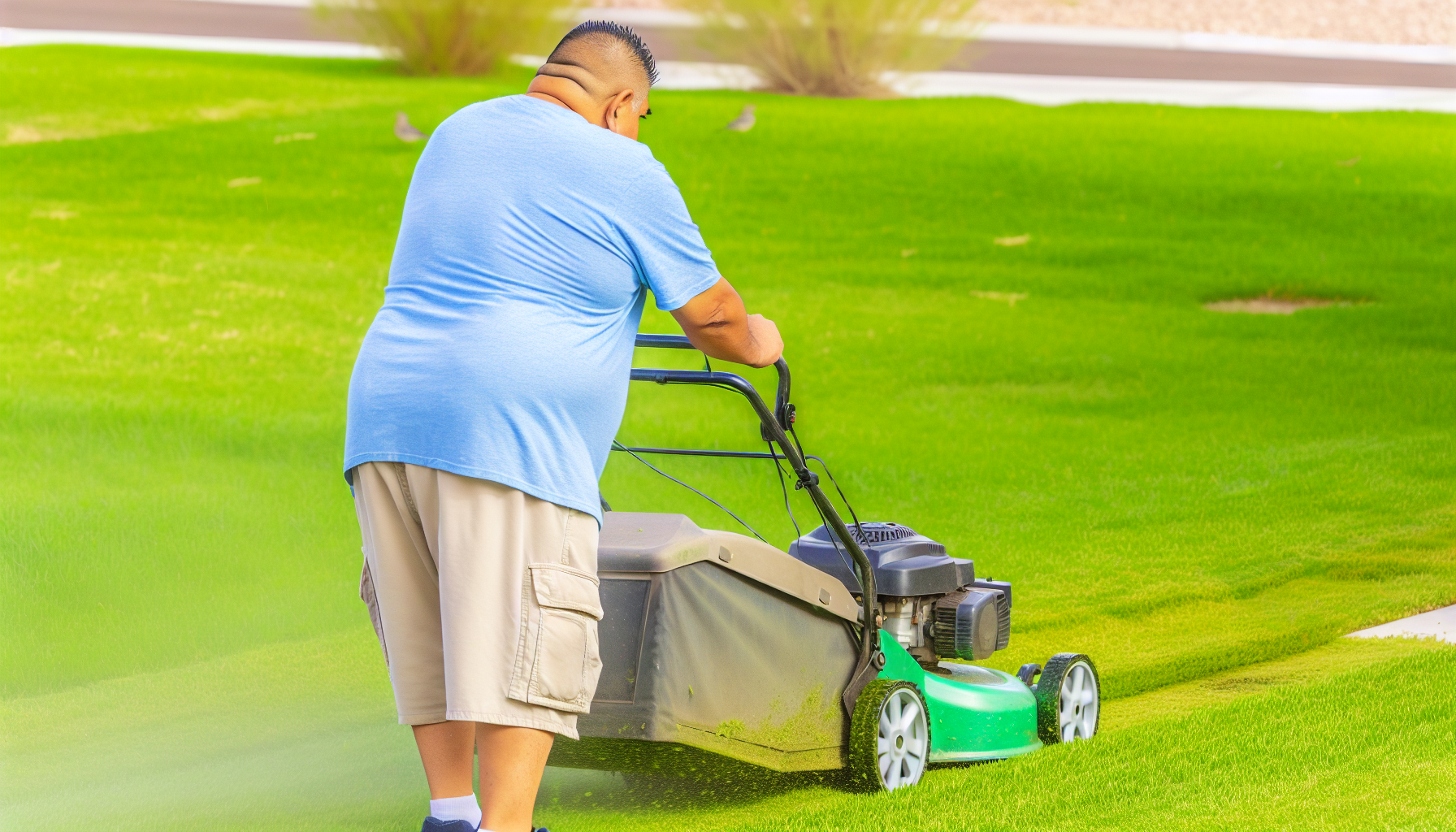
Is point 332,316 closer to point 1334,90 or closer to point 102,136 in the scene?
point 102,136

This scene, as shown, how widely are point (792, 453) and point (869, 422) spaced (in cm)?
617

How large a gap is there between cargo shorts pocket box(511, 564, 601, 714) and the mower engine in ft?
3.94

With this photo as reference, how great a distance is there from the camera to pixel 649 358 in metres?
11.6

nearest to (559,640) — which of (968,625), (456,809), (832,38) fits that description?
(456,809)

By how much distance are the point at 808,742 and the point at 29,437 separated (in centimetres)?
639

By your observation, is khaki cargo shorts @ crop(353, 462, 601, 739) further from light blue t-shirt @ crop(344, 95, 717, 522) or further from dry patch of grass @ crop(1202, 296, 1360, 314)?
dry patch of grass @ crop(1202, 296, 1360, 314)

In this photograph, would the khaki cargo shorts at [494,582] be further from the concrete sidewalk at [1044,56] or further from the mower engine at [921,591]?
the concrete sidewalk at [1044,56]

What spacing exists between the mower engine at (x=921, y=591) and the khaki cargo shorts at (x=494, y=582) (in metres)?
1.23

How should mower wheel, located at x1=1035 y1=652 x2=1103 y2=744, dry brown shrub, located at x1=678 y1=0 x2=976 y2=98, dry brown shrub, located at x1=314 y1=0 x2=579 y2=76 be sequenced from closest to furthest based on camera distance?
mower wheel, located at x1=1035 y1=652 x2=1103 y2=744 < dry brown shrub, located at x1=678 y1=0 x2=976 y2=98 < dry brown shrub, located at x1=314 y1=0 x2=579 y2=76

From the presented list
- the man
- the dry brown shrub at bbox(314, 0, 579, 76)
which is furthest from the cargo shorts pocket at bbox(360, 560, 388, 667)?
the dry brown shrub at bbox(314, 0, 579, 76)

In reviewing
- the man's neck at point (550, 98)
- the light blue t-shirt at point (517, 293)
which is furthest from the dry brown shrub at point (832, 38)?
the light blue t-shirt at point (517, 293)

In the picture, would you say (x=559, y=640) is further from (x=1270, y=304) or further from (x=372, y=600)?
(x=1270, y=304)

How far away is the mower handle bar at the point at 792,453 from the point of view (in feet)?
10.9

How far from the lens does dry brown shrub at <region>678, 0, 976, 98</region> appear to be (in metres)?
17.3
